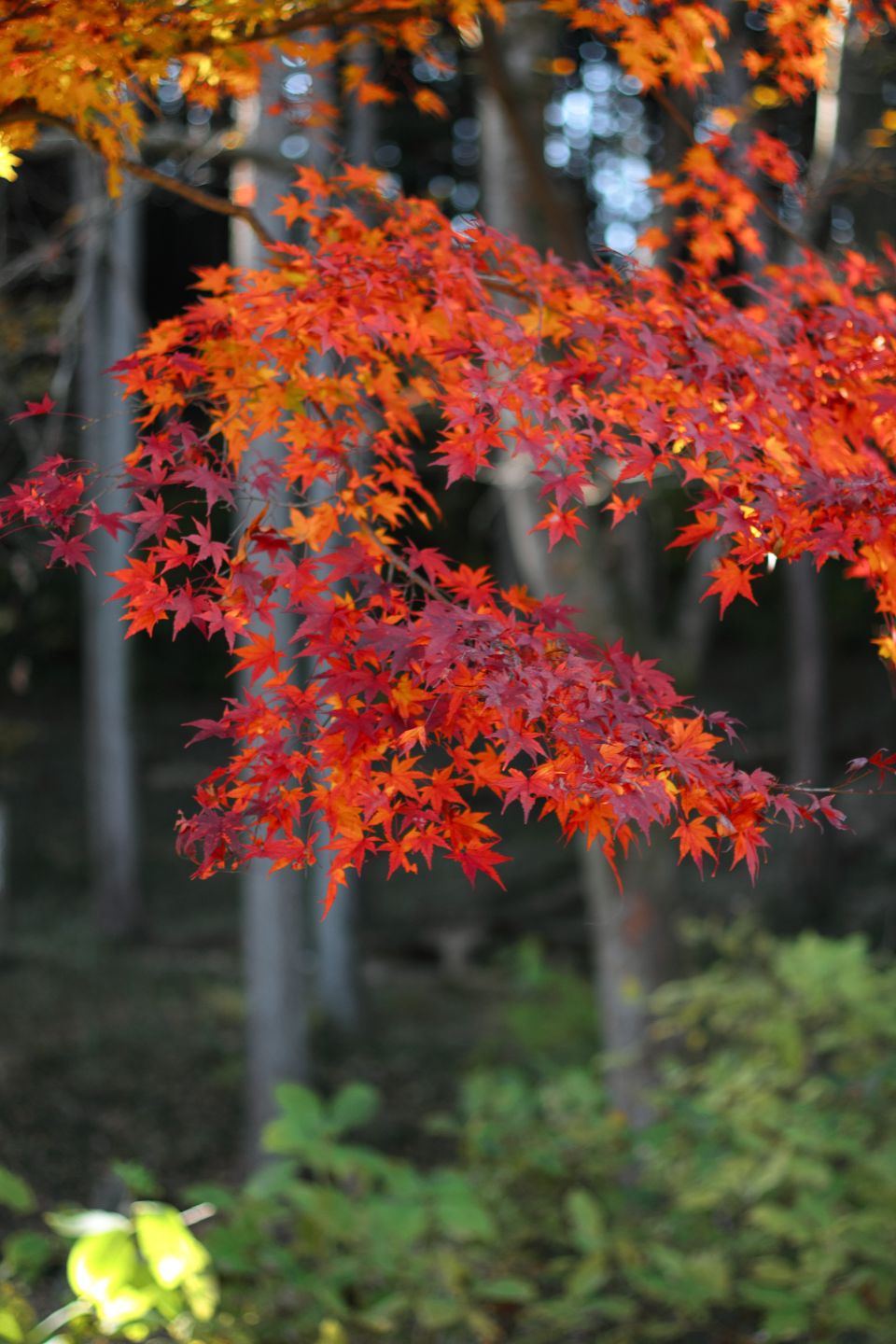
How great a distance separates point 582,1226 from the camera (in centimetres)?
401

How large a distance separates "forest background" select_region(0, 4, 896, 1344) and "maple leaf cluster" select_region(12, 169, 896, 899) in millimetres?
325

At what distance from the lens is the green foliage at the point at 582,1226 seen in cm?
342

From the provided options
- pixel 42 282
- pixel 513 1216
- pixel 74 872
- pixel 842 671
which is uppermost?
pixel 42 282

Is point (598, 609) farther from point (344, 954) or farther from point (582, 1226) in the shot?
point (344, 954)

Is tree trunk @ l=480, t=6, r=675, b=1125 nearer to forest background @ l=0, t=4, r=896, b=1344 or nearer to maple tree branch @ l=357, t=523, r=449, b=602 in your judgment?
forest background @ l=0, t=4, r=896, b=1344

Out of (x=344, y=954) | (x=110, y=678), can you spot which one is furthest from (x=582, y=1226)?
(x=110, y=678)

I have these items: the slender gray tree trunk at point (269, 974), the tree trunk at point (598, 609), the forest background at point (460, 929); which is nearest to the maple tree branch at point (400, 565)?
the forest background at point (460, 929)

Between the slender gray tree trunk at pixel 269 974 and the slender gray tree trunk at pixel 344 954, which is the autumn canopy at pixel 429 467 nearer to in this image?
the slender gray tree trunk at pixel 269 974

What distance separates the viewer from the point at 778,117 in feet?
31.0

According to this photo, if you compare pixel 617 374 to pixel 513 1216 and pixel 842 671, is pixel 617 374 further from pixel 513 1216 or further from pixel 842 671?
pixel 842 671

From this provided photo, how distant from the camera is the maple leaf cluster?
191 centimetres

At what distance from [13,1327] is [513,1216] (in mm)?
2256

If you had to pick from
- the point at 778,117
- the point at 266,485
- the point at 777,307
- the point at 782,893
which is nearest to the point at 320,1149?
the point at 266,485

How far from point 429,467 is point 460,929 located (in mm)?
10548
